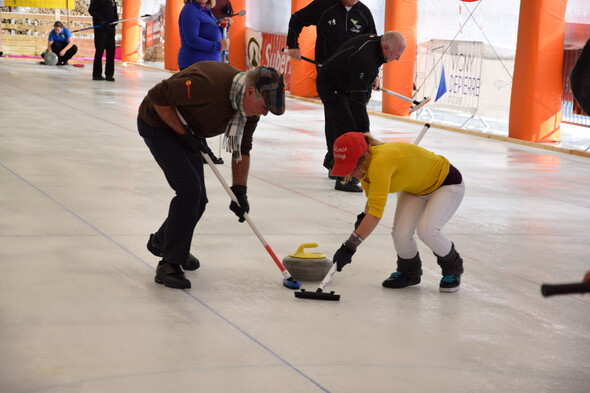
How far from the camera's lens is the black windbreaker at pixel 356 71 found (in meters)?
7.71

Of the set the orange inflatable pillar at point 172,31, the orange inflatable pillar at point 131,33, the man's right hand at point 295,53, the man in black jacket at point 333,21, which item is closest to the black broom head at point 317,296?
the man in black jacket at point 333,21

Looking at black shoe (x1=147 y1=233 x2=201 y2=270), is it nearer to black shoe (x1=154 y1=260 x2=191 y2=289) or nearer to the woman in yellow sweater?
black shoe (x1=154 y1=260 x2=191 y2=289)

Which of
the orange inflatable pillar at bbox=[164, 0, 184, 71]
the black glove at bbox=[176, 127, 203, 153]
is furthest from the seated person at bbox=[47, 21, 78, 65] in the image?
the black glove at bbox=[176, 127, 203, 153]

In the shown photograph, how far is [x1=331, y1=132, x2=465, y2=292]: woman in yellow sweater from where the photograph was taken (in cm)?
459

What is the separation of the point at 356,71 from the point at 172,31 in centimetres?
1758

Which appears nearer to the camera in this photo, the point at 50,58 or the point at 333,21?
the point at 333,21

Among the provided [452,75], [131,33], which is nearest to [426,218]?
[452,75]

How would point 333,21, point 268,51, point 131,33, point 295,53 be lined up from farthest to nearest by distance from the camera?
point 131,33
point 268,51
point 295,53
point 333,21

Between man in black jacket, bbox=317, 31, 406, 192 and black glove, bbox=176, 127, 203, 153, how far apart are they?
308 cm

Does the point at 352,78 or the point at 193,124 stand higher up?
the point at 352,78

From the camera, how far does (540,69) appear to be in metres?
12.4

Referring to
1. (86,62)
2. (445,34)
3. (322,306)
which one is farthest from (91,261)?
(86,62)

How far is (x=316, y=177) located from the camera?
9.07 meters

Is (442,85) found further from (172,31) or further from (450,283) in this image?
(172,31)
